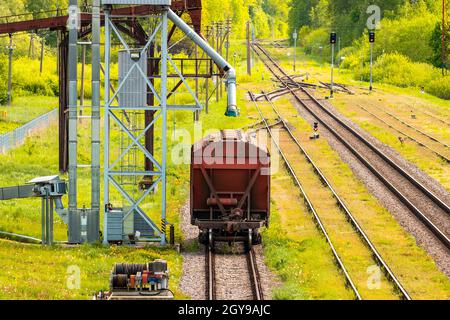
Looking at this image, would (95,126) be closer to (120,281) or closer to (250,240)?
(250,240)

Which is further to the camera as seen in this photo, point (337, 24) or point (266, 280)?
point (337, 24)

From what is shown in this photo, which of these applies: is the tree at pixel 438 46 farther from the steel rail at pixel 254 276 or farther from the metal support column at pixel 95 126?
the steel rail at pixel 254 276

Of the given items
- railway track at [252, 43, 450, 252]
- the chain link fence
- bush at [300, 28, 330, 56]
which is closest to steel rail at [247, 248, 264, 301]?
railway track at [252, 43, 450, 252]

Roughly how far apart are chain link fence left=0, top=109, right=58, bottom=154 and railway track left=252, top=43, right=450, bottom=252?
17055mm

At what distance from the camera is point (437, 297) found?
2452 cm

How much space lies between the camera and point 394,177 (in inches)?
1657

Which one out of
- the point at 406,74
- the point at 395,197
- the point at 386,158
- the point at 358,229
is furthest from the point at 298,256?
the point at 406,74

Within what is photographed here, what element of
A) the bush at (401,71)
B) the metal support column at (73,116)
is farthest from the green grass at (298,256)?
the bush at (401,71)

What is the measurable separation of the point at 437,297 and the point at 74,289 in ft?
29.3

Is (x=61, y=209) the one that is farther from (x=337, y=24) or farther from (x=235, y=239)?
(x=337, y=24)

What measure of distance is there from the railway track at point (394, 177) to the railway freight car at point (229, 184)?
6032mm

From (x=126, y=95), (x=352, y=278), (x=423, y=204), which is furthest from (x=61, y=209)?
(x=423, y=204)

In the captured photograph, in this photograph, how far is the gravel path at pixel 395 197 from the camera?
1171 inches
